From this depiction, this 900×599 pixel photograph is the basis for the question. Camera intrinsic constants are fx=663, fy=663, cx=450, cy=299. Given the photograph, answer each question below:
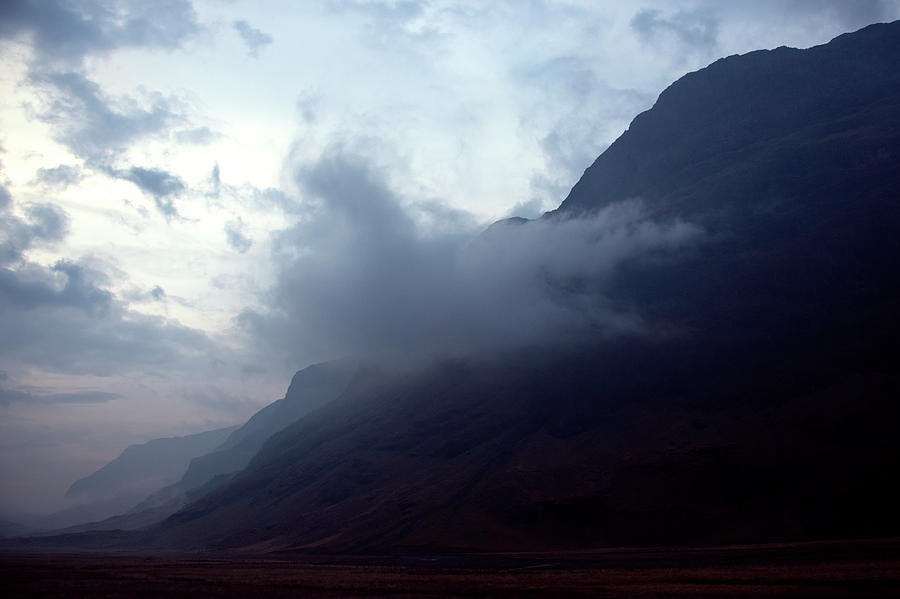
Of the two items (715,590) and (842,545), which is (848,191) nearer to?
(842,545)

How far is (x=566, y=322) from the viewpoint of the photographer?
199 m

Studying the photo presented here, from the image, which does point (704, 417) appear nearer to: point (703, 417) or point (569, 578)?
point (703, 417)

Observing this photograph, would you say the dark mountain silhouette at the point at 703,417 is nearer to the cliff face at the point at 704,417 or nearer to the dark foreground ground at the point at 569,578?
the cliff face at the point at 704,417

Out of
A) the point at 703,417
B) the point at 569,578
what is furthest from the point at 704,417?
the point at 569,578

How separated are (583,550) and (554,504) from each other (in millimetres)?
22276

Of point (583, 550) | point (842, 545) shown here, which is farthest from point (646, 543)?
point (842, 545)

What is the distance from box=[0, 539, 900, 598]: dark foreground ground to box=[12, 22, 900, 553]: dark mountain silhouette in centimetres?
2970

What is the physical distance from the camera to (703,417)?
13775 cm

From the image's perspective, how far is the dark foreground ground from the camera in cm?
4616

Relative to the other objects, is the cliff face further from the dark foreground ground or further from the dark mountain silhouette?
the dark foreground ground

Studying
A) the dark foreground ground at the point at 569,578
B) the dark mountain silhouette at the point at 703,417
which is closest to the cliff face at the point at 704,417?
the dark mountain silhouette at the point at 703,417

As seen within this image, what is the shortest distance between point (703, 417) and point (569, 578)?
9046 centimetres

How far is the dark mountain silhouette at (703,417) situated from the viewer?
361 feet

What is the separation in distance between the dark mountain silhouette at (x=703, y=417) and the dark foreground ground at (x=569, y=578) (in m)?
29.7
